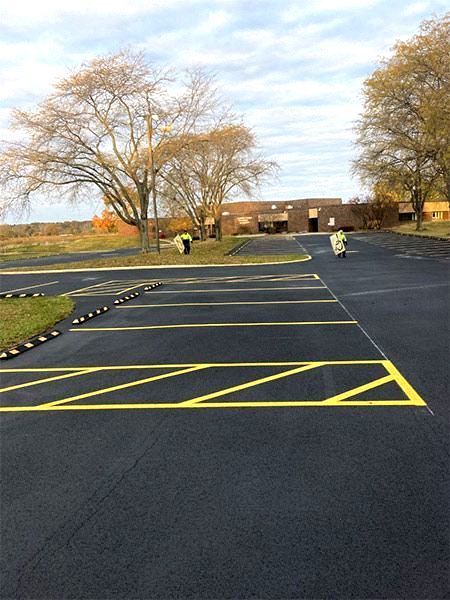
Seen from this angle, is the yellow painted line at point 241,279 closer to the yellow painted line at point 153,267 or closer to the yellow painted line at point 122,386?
the yellow painted line at point 153,267

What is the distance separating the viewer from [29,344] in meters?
8.95

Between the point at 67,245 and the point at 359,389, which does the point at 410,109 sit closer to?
the point at 359,389

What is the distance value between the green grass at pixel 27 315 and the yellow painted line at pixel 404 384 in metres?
6.78

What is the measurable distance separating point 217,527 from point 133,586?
0.72m

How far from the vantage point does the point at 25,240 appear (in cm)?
6856

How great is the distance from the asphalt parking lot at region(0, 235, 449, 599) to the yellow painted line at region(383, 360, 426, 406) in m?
0.02

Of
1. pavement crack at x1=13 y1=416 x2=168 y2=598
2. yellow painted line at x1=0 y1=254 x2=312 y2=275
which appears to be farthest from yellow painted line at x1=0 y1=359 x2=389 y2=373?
yellow painted line at x1=0 y1=254 x2=312 y2=275

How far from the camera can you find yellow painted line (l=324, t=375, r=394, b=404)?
18.5ft

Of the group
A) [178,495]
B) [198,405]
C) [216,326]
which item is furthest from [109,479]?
[216,326]

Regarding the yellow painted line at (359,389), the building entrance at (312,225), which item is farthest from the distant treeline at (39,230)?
the yellow painted line at (359,389)

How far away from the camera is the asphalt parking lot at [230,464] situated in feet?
9.57

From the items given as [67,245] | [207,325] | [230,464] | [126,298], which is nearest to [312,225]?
[67,245]

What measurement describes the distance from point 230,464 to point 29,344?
6.11 metres

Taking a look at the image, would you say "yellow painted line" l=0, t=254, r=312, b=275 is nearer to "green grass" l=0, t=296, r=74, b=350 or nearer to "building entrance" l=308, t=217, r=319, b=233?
"green grass" l=0, t=296, r=74, b=350
